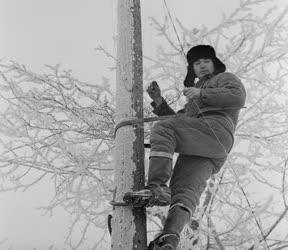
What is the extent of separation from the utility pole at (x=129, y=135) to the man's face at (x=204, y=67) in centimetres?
75

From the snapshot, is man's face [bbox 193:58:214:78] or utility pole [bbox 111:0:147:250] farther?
man's face [bbox 193:58:214:78]

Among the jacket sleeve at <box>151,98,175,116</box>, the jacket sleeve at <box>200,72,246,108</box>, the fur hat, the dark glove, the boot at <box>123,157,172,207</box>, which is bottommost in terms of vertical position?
the boot at <box>123,157,172,207</box>

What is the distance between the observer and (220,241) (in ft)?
17.4

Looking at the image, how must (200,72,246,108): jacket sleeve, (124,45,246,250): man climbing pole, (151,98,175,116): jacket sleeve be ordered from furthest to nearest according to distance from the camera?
(151,98,175,116): jacket sleeve < (200,72,246,108): jacket sleeve < (124,45,246,250): man climbing pole

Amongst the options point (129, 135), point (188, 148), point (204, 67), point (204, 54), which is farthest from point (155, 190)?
point (204, 54)

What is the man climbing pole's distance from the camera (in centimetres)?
254

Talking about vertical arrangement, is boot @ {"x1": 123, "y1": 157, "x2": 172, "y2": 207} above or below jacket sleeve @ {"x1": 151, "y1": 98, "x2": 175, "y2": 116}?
below

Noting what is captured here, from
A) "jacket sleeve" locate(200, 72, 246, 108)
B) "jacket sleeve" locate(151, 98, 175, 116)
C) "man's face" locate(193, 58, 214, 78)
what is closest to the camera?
"jacket sleeve" locate(200, 72, 246, 108)

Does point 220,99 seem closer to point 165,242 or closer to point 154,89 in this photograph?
point 154,89

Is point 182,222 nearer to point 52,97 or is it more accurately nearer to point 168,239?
point 168,239

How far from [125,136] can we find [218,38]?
11.6ft

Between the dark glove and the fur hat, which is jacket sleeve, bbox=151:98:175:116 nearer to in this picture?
the dark glove

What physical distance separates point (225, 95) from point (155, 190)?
0.91 m

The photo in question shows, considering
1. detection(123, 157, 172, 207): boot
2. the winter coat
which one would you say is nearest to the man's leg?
detection(123, 157, 172, 207): boot
